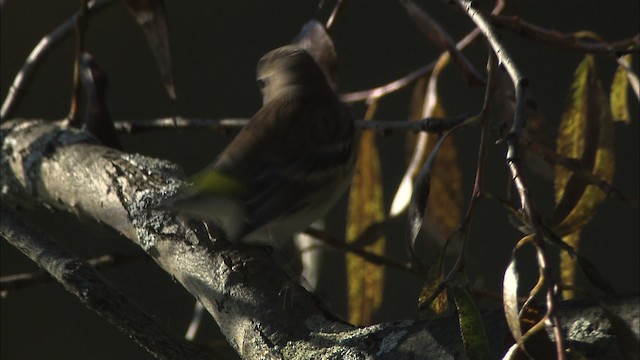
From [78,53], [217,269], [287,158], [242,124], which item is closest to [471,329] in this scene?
[217,269]

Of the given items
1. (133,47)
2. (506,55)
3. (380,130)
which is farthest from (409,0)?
(133,47)

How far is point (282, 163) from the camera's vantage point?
4.42ft

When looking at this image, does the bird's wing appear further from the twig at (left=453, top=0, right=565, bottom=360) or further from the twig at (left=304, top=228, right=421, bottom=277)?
the twig at (left=453, top=0, right=565, bottom=360)

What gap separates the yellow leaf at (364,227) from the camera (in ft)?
5.31

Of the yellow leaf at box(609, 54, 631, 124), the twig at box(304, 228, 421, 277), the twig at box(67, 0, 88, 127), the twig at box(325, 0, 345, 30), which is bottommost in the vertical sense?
the twig at box(304, 228, 421, 277)

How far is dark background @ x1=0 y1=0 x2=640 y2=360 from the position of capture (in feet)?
9.75

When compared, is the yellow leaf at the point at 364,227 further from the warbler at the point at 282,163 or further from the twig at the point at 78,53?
the twig at the point at 78,53

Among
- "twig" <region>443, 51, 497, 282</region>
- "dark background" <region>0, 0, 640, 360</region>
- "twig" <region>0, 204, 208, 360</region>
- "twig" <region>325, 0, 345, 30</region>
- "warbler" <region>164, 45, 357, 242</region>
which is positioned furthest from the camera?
"dark background" <region>0, 0, 640, 360</region>

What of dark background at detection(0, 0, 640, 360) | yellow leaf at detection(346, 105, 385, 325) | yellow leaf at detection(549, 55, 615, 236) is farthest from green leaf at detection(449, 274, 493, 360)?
dark background at detection(0, 0, 640, 360)

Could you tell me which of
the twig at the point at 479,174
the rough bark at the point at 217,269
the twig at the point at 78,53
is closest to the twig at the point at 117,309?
the rough bark at the point at 217,269

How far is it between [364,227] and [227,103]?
61.9 inches

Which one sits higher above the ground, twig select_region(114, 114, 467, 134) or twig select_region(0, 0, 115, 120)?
twig select_region(0, 0, 115, 120)

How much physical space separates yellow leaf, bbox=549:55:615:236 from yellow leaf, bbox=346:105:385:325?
0.38 meters

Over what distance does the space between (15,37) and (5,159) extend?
5.41 ft
